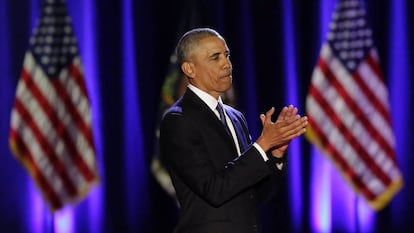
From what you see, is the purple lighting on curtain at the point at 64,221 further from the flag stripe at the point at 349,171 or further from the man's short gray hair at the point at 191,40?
the man's short gray hair at the point at 191,40

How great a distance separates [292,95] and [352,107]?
38cm

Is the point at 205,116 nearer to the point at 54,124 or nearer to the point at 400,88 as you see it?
the point at 54,124

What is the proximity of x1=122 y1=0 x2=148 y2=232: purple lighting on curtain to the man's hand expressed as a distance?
271 cm

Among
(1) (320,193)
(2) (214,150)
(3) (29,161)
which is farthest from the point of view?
(1) (320,193)

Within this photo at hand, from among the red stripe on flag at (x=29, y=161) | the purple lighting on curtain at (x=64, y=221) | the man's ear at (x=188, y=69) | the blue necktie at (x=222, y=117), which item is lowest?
the purple lighting on curtain at (x=64, y=221)

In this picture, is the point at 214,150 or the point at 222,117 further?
the point at 222,117

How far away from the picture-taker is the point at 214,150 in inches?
81.1

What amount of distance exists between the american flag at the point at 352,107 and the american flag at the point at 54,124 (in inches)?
55.7

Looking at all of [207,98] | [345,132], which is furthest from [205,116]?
[345,132]

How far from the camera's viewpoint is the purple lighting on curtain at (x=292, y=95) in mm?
4680

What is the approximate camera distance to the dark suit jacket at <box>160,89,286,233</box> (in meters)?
1.96

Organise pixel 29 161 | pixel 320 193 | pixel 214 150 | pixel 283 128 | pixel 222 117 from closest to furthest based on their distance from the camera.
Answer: pixel 283 128 → pixel 214 150 → pixel 222 117 → pixel 29 161 → pixel 320 193

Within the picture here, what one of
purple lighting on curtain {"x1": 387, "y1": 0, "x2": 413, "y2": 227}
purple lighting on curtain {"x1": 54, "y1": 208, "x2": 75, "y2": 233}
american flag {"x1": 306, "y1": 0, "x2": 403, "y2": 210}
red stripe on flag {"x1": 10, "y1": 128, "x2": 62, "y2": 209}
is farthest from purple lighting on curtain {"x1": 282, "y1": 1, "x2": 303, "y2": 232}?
red stripe on flag {"x1": 10, "y1": 128, "x2": 62, "y2": 209}

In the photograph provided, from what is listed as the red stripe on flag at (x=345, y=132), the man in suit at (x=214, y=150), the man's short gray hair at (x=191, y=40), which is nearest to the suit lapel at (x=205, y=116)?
the man in suit at (x=214, y=150)
